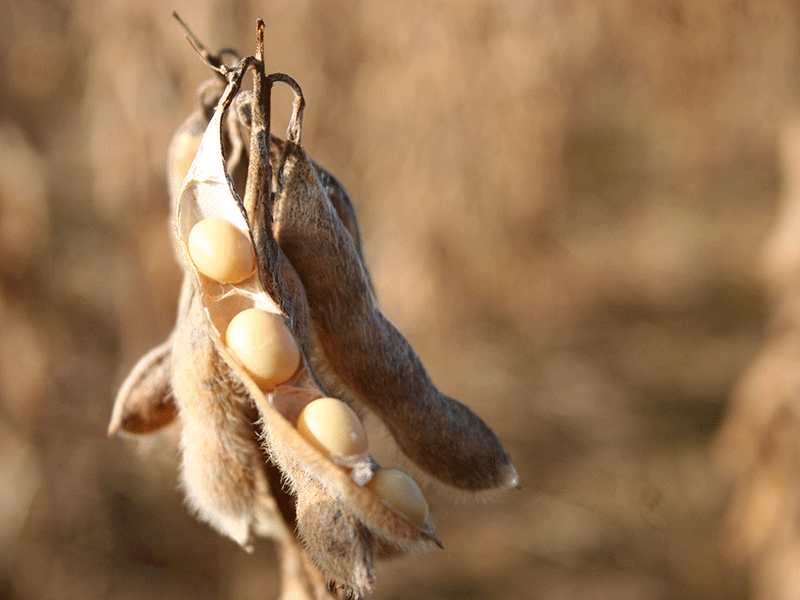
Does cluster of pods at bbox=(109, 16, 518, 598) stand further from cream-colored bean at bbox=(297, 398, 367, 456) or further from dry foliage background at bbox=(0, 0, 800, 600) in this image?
dry foliage background at bbox=(0, 0, 800, 600)

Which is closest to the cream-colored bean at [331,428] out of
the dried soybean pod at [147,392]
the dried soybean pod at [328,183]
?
the dried soybean pod at [328,183]

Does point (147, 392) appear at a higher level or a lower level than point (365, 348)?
lower

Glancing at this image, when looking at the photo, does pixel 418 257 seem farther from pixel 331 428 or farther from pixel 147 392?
pixel 331 428

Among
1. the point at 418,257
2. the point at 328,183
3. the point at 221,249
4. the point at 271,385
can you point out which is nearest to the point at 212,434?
the point at 271,385

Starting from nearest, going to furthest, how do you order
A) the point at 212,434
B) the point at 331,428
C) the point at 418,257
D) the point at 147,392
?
the point at 331,428 → the point at 212,434 → the point at 147,392 → the point at 418,257

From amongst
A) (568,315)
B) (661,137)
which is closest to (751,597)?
(568,315)

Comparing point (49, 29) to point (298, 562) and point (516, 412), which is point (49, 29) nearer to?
point (298, 562)

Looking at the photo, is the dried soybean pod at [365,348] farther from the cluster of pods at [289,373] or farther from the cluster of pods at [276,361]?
the cluster of pods at [276,361]
